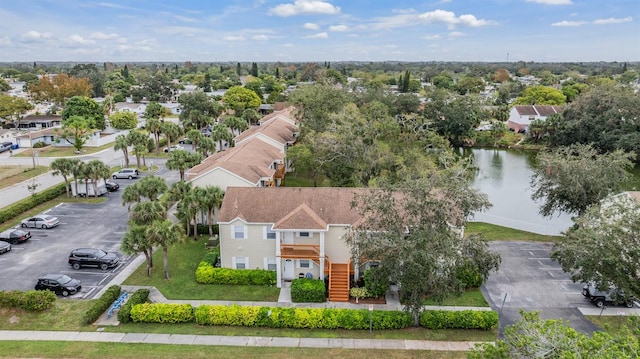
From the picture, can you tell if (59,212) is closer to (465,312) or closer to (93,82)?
(465,312)

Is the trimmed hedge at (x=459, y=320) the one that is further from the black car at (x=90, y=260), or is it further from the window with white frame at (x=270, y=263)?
→ the black car at (x=90, y=260)

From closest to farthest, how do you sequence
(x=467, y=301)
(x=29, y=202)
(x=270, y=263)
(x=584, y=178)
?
(x=467, y=301) → (x=270, y=263) → (x=584, y=178) → (x=29, y=202)

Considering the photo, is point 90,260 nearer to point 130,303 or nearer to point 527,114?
point 130,303

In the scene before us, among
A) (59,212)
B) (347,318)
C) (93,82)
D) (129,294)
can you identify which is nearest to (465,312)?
(347,318)

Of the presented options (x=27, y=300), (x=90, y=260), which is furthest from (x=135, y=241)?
(x=27, y=300)

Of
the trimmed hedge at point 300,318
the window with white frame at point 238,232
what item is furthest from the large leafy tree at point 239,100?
the trimmed hedge at point 300,318
